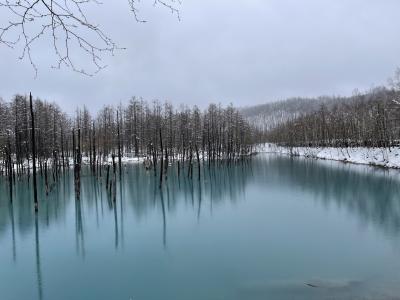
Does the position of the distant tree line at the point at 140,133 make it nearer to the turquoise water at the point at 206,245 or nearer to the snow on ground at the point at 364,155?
the snow on ground at the point at 364,155

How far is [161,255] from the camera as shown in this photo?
49.6 ft

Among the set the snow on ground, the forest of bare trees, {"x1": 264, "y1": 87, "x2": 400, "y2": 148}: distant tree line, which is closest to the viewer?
the snow on ground

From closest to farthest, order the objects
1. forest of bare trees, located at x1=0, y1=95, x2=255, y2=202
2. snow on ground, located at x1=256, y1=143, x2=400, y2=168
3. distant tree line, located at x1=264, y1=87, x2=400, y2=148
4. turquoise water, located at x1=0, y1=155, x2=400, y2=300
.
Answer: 1. turquoise water, located at x1=0, y1=155, x2=400, y2=300
2. snow on ground, located at x1=256, y1=143, x2=400, y2=168
3. distant tree line, located at x1=264, y1=87, x2=400, y2=148
4. forest of bare trees, located at x1=0, y1=95, x2=255, y2=202

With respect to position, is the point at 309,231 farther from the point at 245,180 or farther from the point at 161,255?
the point at 245,180

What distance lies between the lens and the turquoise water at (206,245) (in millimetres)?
11461

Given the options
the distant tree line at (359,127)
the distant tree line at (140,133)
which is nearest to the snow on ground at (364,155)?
the distant tree line at (359,127)

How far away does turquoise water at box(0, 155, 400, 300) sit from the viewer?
451 inches

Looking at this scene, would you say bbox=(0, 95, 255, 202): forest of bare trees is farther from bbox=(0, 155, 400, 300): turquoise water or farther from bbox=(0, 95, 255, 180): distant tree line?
bbox=(0, 155, 400, 300): turquoise water

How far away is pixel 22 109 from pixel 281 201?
51527 mm

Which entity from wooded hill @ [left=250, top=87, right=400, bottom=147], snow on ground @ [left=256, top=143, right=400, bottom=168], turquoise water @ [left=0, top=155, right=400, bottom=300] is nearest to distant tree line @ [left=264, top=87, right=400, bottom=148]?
wooded hill @ [left=250, top=87, right=400, bottom=147]

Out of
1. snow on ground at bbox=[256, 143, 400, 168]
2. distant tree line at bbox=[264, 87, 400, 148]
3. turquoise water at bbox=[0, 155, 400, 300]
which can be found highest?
distant tree line at bbox=[264, 87, 400, 148]

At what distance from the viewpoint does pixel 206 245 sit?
16391 mm

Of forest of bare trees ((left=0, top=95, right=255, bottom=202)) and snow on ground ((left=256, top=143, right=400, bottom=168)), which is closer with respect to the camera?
snow on ground ((left=256, top=143, right=400, bottom=168))

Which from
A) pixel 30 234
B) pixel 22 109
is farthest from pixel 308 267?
pixel 22 109
